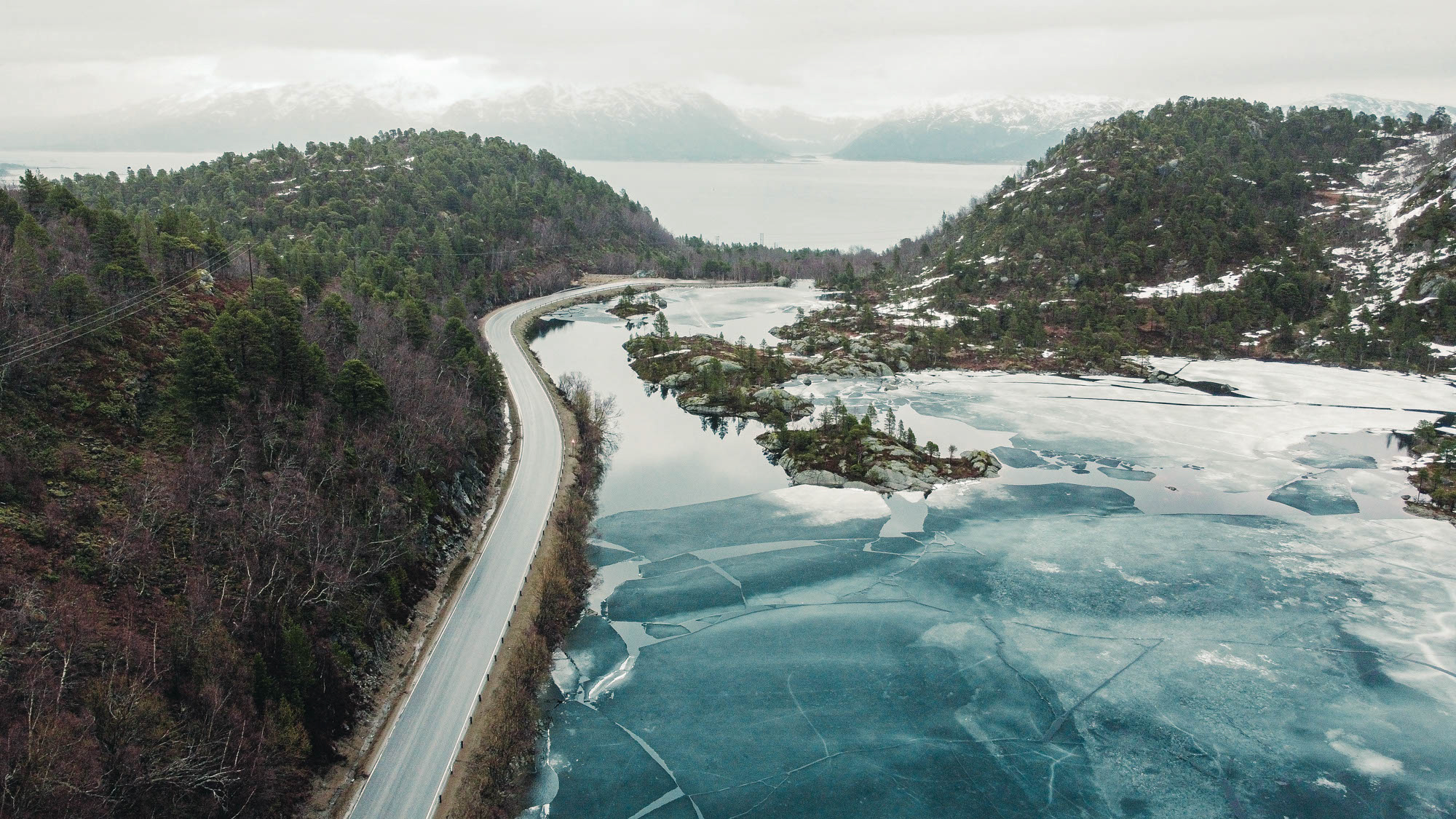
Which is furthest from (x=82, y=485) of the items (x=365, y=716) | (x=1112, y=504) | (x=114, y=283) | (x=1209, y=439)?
(x=1209, y=439)

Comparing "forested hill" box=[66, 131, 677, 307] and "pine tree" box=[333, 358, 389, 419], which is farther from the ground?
"forested hill" box=[66, 131, 677, 307]

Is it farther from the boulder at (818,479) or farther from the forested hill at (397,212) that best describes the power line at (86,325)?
the boulder at (818,479)

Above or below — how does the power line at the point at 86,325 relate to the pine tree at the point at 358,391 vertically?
above

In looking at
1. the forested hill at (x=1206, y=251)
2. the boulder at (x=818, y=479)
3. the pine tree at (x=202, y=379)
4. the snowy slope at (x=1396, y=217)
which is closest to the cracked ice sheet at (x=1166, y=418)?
the forested hill at (x=1206, y=251)

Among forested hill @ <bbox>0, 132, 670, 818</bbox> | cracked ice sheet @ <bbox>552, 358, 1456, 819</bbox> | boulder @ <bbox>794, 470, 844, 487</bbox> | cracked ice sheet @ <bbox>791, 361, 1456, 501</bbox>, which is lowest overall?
cracked ice sheet @ <bbox>552, 358, 1456, 819</bbox>

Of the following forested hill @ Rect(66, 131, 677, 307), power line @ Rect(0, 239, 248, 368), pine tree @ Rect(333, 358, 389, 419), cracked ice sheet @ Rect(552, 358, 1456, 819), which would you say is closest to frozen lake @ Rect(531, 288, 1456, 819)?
cracked ice sheet @ Rect(552, 358, 1456, 819)

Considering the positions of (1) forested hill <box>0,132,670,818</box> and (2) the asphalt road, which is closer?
(1) forested hill <box>0,132,670,818</box>

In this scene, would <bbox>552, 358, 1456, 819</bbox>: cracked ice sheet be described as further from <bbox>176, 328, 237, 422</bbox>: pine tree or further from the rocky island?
<bbox>176, 328, 237, 422</bbox>: pine tree

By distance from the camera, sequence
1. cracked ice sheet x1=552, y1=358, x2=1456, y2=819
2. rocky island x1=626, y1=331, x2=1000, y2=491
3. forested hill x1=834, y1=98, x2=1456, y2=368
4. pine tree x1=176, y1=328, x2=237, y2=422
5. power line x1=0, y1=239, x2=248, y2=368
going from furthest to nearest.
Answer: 1. forested hill x1=834, y1=98, x2=1456, y2=368
2. rocky island x1=626, y1=331, x2=1000, y2=491
3. pine tree x1=176, y1=328, x2=237, y2=422
4. power line x1=0, y1=239, x2=248, y2=368
5. cracked ice sheet x1=552, y1=358, x2=1456, y2=819
